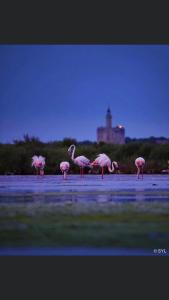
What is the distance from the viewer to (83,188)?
8719mm

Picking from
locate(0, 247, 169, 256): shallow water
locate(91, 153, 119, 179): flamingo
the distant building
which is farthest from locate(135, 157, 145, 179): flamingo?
locate(0, 247, 169, 256): shallow water

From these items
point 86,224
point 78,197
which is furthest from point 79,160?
point 86,224

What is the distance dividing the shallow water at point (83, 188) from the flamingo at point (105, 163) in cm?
21

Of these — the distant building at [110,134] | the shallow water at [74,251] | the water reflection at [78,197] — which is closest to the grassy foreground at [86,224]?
the shallow water at [74,251]

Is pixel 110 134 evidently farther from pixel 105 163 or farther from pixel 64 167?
pixel 64 167

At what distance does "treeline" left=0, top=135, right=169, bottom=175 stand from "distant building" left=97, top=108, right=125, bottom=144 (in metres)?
0.11

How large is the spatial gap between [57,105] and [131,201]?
1911 millimetres

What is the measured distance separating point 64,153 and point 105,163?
2.28 ft

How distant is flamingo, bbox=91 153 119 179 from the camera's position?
9.14 meters

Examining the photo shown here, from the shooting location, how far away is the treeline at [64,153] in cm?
880

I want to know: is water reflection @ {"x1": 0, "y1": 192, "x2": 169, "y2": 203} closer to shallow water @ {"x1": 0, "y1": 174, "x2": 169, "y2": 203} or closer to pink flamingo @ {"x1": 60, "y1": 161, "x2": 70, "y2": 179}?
shallow water @ {"x1": 0, "y1": 174, "x2": 169, "y2": 203}

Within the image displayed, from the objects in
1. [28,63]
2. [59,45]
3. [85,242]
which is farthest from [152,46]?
[85,242]

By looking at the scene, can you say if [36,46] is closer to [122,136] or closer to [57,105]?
[57,105]

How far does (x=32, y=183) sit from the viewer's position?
30.4ft
